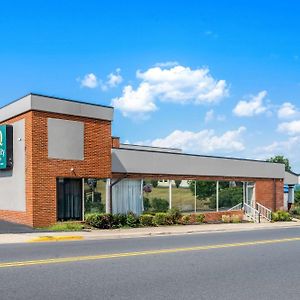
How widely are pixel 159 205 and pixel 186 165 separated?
334 cm

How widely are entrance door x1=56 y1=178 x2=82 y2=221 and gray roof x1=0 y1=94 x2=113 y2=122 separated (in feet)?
10.5

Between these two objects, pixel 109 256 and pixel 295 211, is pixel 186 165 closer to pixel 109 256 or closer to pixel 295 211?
pixel 295 211

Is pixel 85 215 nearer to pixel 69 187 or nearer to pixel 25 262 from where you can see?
pixel 69 187

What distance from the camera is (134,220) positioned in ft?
74.4

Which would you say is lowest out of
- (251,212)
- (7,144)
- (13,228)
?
(251,212)

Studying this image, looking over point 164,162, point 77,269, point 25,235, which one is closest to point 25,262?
point 77,269

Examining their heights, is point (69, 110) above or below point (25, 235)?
above

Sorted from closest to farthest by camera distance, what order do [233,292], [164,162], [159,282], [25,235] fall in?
1. [233,292]
2. [159,282]
3. [25,235]
4. [164,162]

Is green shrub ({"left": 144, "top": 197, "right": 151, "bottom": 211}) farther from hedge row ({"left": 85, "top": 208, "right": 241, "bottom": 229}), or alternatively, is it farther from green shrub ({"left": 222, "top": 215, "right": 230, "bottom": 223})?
green shrub ({"left": 222, "top": 215, "right": 230, "bottom": 223})

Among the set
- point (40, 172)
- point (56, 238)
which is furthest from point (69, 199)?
point (56, 238)

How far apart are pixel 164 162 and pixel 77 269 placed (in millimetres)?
18183

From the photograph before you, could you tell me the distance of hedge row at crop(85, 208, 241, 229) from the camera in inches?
844

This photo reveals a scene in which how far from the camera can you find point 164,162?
27.8 metres

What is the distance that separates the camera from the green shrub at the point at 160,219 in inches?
942
